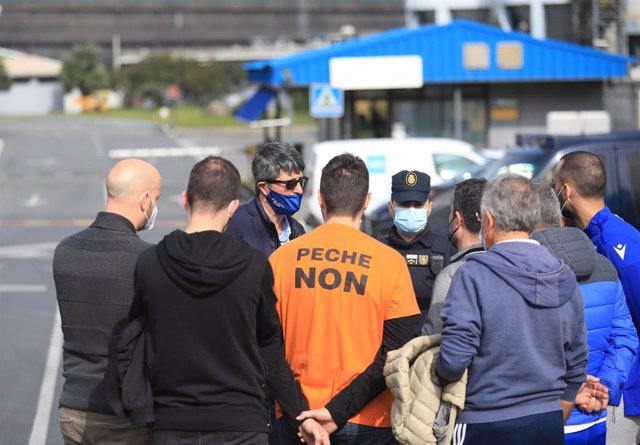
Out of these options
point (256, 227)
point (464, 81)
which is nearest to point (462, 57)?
point (464, 81)

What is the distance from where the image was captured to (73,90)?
107625 mm

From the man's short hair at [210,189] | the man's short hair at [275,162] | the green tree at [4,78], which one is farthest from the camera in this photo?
the green tree at [4,78]

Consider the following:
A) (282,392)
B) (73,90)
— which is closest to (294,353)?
(282,392)

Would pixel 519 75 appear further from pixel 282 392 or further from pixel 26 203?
pixel 282 392

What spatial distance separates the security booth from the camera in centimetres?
2839

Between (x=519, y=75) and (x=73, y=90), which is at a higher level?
(x=73, y=90)

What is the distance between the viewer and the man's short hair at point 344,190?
4.76 metres

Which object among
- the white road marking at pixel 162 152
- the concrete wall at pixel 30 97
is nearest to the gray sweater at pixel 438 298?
the white road marking at pixel 162 152

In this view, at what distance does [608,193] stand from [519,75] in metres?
19.0

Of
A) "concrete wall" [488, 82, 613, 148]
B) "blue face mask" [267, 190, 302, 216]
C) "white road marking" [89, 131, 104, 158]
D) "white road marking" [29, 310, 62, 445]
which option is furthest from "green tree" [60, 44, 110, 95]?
"blue face mask" [267, 190, 302, 216]

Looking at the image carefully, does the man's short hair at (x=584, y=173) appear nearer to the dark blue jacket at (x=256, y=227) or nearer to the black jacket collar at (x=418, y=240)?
the black jacket collar at (x=418, y=240)

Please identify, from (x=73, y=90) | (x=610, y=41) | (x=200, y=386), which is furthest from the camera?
(x=73, y=90)

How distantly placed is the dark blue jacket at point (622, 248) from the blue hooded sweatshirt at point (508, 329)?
1.18m

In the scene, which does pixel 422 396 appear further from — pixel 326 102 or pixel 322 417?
pixel 326 102
